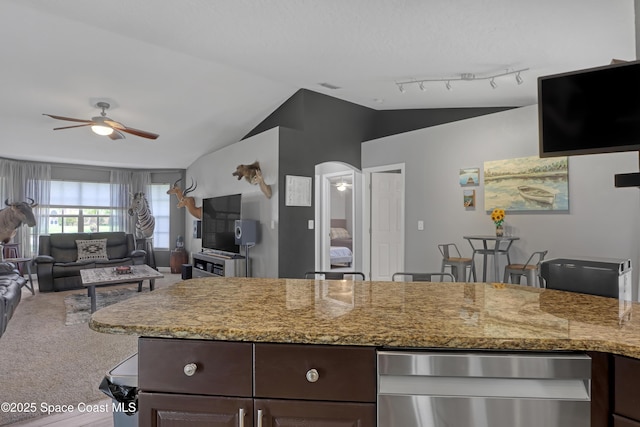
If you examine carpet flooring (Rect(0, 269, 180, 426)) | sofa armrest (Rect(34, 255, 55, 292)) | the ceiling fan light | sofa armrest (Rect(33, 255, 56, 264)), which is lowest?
carpet flooring (Rect(0, 269, 180, 426))

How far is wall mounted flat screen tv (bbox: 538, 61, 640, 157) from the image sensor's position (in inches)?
62.4

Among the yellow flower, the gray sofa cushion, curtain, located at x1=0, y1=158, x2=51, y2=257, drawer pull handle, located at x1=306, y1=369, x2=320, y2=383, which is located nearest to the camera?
drawer pull handle, located at x1=306, y1=369, x2=320, y2=383

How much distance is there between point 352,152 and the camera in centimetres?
623

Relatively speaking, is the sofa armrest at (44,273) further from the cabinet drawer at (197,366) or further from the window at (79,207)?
the cabinet drawer at (197,366)

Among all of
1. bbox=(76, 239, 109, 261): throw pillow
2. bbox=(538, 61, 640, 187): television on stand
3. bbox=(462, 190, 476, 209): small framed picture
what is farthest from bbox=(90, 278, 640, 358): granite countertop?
bbox=(76, 239, 109, 261): throw pillow

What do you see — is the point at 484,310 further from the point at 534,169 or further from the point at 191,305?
the point at 534,169

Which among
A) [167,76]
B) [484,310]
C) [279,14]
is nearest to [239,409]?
[484,310]

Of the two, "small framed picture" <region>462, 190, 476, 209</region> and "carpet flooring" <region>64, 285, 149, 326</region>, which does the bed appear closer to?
"small framed picture" <region>462, 190, 476, 209</region>

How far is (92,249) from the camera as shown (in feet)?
22.3

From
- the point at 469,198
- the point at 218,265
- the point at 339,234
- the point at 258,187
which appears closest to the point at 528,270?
the point at 469,198

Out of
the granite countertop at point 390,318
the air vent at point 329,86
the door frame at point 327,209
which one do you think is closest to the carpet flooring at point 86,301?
the door frame at point 327,209

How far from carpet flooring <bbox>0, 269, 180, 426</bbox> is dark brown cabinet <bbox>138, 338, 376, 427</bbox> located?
5.99ft

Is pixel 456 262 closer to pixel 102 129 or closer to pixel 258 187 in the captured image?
pixel 258 187

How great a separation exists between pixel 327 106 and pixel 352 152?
2.88ft
